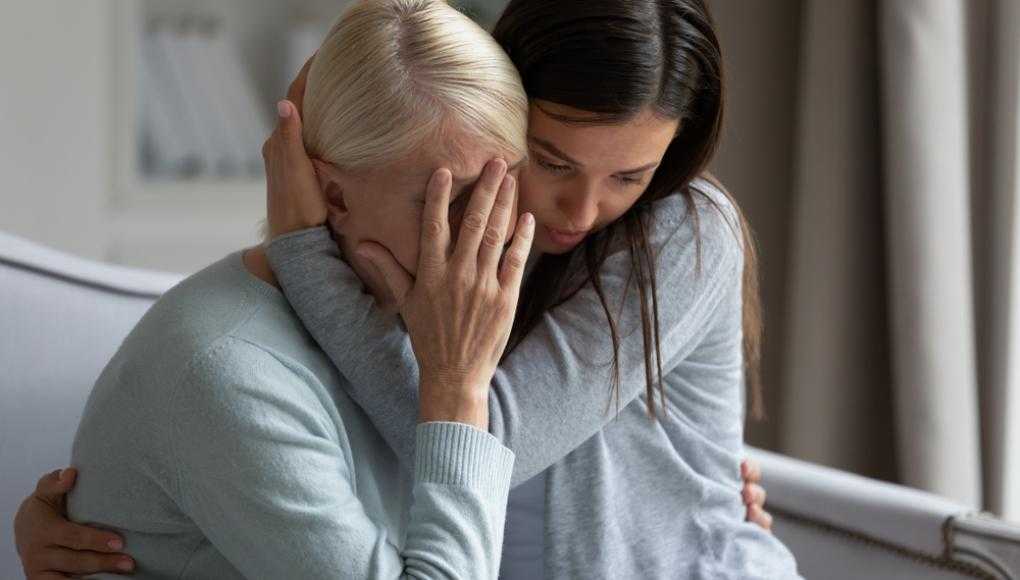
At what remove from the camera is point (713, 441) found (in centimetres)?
145

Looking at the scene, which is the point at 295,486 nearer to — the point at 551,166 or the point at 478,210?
the point at 478,210

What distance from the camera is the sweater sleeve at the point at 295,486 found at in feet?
3.46

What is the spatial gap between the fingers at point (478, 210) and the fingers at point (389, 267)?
53 mm

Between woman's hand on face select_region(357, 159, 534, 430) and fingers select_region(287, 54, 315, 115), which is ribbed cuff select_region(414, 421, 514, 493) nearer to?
woman's hand on face select_region(357, 159, 534, 430)

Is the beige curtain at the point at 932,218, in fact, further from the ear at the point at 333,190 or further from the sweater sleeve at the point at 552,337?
the ear at the point at 333,190

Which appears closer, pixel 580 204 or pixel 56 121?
pixel 580 204

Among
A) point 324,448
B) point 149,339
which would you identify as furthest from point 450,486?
point 149,339

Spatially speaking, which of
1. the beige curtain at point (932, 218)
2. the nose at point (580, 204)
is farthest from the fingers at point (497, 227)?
the beige curtain at point (932, 218)

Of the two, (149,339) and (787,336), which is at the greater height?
(149,339)

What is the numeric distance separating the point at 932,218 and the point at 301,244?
126 cm

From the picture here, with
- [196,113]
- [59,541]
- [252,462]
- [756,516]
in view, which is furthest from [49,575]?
[196,113]

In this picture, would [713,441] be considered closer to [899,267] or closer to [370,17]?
[370,17]

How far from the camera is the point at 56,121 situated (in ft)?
8.64

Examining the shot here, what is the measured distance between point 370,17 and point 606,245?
1.12ft
